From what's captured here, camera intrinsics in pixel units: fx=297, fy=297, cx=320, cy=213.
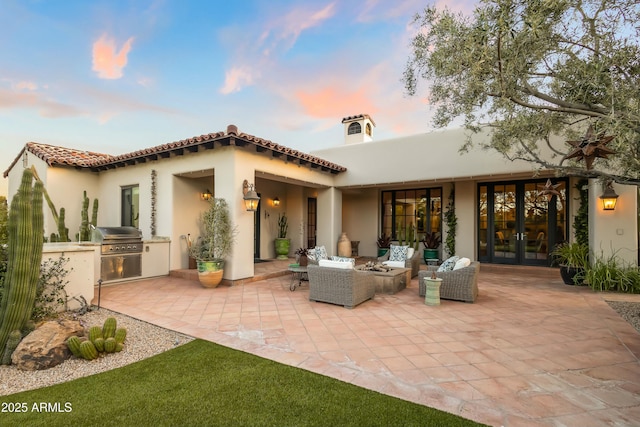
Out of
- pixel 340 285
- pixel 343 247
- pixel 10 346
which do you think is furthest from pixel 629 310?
pixel 10 346

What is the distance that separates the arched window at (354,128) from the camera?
1346cm

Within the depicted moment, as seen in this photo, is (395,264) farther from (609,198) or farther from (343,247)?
(609,198)

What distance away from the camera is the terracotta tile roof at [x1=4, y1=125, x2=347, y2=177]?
7.19 m

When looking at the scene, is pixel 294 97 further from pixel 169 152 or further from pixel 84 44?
pixel 84 44

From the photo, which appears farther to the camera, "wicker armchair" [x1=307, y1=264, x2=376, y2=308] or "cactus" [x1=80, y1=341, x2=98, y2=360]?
"wicker armchair" [x1=307, y1=264, x2=376, y2=308]

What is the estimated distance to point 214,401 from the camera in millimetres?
2570

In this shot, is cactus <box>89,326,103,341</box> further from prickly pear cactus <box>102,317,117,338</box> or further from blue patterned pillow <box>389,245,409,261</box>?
blue patterned pillow <box>389,245,409,261</box>

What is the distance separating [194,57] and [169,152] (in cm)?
294

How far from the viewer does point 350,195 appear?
13.8 m

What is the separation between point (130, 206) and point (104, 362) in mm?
7739

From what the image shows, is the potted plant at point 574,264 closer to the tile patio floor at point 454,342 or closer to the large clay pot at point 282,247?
the tile patio floor at point 454,342

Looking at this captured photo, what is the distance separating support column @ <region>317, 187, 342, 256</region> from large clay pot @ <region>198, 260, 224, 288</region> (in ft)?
15.9

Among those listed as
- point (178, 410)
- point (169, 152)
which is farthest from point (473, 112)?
point (169, 152)

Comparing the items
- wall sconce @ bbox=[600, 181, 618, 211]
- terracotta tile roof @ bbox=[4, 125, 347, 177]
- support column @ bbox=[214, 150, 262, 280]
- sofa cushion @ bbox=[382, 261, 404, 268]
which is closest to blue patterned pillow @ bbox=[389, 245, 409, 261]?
sofa cushion @ bbox=[382, 261, 404, 268]
